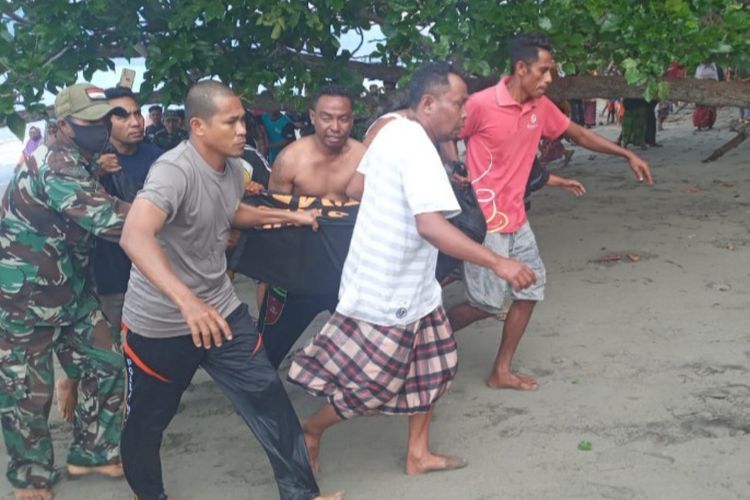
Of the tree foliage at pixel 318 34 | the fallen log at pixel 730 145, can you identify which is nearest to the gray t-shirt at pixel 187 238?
the tree foliage at pixel 318 34

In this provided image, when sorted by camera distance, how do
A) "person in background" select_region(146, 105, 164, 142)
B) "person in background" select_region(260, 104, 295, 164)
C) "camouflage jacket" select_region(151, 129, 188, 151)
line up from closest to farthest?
"camouflage jacket" select_region(151, 129, 188, 151) < "person in background" select_region(260, 104, 295, 164) < "person in background" select_region(146, 105, 164, 142)

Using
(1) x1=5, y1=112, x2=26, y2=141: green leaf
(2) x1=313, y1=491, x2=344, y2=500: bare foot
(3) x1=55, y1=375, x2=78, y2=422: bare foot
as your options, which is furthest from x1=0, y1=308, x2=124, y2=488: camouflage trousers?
(1) x1=5, y1=112, x2=26, y2=141: green leaf

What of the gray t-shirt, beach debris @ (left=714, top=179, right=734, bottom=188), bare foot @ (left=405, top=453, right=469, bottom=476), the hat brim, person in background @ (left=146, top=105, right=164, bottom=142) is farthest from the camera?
person in background @ (left=146, top=105, right=164, bottom=142)

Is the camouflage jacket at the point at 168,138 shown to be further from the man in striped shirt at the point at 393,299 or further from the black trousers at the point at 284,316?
the man in striped shirt at the point at 393,299

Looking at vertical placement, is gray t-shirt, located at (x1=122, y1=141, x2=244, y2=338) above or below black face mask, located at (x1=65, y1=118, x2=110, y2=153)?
below

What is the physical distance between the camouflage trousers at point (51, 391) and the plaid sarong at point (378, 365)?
0.92 meters

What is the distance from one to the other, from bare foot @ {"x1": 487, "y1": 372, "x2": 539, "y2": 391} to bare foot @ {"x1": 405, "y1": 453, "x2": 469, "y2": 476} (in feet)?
2.82

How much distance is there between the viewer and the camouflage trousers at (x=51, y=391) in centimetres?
365

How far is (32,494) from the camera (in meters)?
3.73

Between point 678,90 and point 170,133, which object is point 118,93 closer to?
point 678,90

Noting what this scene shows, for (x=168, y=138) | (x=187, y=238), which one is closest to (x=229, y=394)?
Answer: (x=187, y=238)

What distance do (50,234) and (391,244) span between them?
139 centimetres

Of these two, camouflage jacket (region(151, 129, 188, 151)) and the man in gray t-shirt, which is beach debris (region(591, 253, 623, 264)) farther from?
the man in gray t-shirt

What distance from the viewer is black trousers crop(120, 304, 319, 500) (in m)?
3.20
